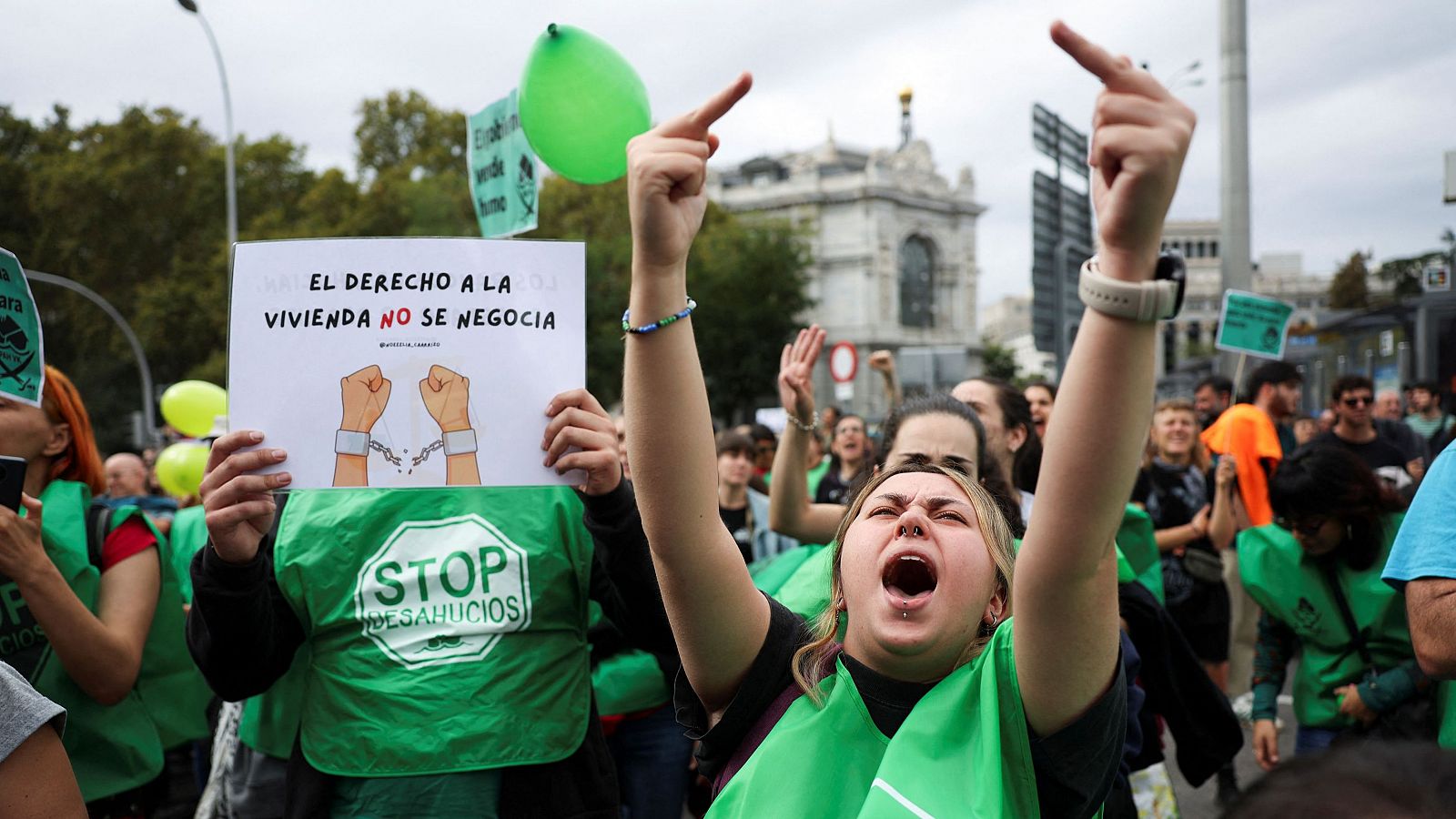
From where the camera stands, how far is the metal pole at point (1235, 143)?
29.5ft

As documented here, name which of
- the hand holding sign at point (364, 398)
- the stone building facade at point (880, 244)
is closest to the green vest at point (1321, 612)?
the hand holding sign at point (364, 398)

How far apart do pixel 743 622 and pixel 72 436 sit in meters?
1.90

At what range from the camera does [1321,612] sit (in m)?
3.59

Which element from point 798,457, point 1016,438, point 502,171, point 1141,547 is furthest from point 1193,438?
point 502,171

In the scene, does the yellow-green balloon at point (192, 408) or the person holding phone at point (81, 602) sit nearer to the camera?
the person holding phone at point (81, 602)

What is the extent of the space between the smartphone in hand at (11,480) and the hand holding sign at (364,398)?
→ 0.70 metres

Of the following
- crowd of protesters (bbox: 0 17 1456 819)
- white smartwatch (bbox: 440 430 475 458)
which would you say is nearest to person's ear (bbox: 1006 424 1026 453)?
crowd of protesters (bbox: 0 17 1456 819)

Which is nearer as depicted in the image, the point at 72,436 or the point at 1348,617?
the point at 72,436

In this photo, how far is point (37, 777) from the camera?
5.41ft

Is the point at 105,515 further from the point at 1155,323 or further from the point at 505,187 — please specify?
the point at 1155,323

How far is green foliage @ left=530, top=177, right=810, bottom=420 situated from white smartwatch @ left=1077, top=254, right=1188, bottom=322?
36.5 m

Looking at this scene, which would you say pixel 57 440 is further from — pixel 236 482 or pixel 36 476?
pixel 236 482

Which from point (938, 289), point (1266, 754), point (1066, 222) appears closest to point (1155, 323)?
point (1266, 754)

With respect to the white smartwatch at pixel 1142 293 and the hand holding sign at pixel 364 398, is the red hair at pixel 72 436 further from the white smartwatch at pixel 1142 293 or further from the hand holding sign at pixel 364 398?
the white smartwatch at pixel 1142 293
